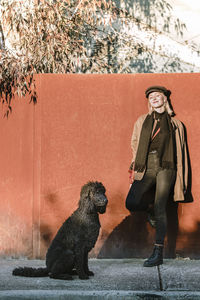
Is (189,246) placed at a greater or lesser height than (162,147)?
lesser

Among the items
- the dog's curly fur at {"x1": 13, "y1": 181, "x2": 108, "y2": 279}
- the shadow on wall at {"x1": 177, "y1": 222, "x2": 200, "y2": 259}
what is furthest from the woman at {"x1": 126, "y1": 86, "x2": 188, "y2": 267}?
the dog's curly fur at {"x1": 13, "y1": 181, "x2": 108, "y2": 279}

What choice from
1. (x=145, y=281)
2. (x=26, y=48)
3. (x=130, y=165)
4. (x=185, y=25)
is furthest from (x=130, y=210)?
(x=185, y=25)

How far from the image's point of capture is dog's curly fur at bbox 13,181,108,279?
591cm

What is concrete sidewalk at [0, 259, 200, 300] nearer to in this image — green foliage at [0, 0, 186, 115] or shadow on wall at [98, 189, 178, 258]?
shadow on wall at [98, 189, 178, 258]

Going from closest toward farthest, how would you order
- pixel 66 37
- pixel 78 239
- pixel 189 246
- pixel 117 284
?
1. pixel 117 284
2. pixel 78 239
3. pixel 189 246
4. pixel 66 37

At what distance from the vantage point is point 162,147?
261 inches

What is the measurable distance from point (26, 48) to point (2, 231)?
3061 millimetres

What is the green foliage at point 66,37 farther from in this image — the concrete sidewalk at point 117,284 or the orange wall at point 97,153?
the concrete sidewalk at point 117,284

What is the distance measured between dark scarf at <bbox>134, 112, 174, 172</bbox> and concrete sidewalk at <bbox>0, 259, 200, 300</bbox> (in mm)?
1163

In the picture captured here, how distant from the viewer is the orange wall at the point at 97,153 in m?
7.12

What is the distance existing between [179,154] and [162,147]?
0.31 metres

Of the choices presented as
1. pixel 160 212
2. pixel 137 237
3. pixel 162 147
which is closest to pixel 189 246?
pixel 137 237

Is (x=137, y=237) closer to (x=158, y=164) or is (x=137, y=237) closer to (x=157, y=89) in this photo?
(x=158, y=164)

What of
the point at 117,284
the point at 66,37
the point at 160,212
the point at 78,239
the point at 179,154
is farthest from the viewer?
the point at 66,37
